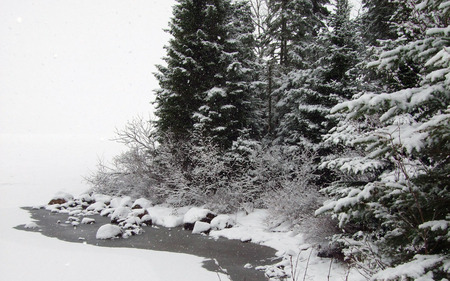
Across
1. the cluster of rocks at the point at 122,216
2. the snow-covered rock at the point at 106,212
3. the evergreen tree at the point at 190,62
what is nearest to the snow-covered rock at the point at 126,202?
the cluster of rocks at the point at 122,216

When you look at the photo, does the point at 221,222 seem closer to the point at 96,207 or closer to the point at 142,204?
the point at 142,204

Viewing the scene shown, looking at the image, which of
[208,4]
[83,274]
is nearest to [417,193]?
[83,274]

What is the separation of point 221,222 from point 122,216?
5015 millimetres

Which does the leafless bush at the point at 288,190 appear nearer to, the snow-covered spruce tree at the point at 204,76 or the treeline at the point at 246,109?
the treeline at the point at 246,109

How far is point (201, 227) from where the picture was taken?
1228 cm

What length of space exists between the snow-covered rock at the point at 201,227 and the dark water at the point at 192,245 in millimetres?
284

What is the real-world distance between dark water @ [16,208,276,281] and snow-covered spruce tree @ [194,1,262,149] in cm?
564

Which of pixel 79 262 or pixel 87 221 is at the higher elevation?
pixel 79 262

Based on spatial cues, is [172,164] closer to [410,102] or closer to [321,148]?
[321,148]

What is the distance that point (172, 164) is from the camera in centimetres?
1595

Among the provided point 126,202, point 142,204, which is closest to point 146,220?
point 142,204

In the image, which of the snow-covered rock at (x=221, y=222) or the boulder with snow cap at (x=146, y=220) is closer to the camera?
the snow-covered rock at (x=221, y=222)

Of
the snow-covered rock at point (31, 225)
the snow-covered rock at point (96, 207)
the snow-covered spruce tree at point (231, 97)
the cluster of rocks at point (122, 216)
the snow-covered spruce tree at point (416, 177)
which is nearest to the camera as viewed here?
the snow-covered spruce tree at point (416, 177)

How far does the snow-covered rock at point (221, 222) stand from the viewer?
40.7 ft
